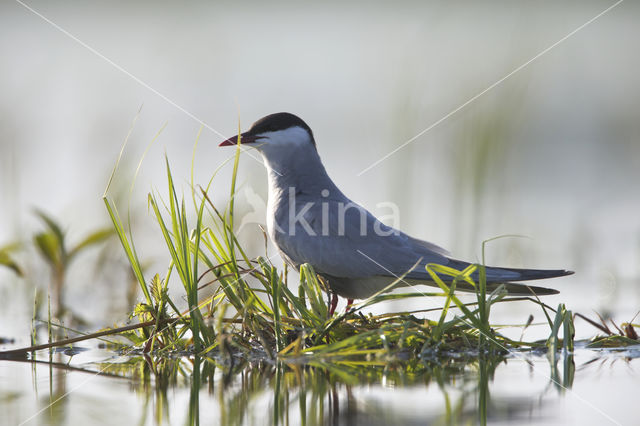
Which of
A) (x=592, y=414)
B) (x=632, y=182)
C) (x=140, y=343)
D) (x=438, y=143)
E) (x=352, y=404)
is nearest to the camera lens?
(x=592, y=414)

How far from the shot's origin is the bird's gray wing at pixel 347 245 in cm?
389

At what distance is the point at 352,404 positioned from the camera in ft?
7.12

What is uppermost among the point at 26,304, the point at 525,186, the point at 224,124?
the point at 224,124

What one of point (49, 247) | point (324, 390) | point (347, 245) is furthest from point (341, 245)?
point (49, 247)

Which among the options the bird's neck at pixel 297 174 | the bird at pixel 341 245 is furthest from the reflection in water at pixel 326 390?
the bird's neck at pixel 297 174

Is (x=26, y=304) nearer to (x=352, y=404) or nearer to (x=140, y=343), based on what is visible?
(x=140, y=343)

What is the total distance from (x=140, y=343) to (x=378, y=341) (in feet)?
3.41

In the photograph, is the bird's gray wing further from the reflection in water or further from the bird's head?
the reflection in water

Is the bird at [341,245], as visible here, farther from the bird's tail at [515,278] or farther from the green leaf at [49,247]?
the green leaf at [49,247]

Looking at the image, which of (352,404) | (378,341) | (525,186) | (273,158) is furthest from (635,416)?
(525,186)

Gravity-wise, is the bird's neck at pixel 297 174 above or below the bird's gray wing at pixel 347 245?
above

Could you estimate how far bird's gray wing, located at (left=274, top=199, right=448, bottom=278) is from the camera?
389 centimetres

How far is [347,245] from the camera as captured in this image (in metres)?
3.91

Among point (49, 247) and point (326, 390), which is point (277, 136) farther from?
point (326, 390)
